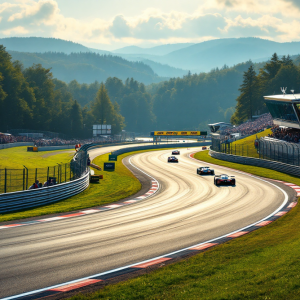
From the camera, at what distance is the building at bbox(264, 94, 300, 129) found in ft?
184

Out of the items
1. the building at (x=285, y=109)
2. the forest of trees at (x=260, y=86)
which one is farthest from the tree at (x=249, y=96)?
the building at (x=285, y=109)

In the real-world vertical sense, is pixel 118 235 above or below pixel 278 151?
below

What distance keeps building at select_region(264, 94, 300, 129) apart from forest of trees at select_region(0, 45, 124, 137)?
7251cm

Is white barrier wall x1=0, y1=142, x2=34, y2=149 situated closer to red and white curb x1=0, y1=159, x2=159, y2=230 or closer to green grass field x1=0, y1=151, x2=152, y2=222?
green grass field x1=0, y1=151, x2=152, y2=222

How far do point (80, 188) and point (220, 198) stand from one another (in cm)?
1061

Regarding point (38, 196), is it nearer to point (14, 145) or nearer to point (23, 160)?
point (23, 160)

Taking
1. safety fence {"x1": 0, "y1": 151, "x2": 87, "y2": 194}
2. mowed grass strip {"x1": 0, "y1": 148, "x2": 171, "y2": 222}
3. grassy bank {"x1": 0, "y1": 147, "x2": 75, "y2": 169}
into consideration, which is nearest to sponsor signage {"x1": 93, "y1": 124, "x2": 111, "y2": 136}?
grassy bank {"x1": 0, "y1": 147, "x2": 75, "y2": 169}

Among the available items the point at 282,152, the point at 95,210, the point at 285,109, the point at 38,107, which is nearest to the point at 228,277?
the point at 95,210

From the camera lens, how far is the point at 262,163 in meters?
A: 48.4

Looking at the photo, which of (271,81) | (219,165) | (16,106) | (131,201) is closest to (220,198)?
(131,201)

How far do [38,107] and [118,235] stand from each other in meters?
121

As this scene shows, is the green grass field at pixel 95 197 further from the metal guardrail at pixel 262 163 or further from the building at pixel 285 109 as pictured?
the building at pixel 285 109

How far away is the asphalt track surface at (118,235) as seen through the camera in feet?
38.3

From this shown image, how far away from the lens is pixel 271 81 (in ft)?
454
